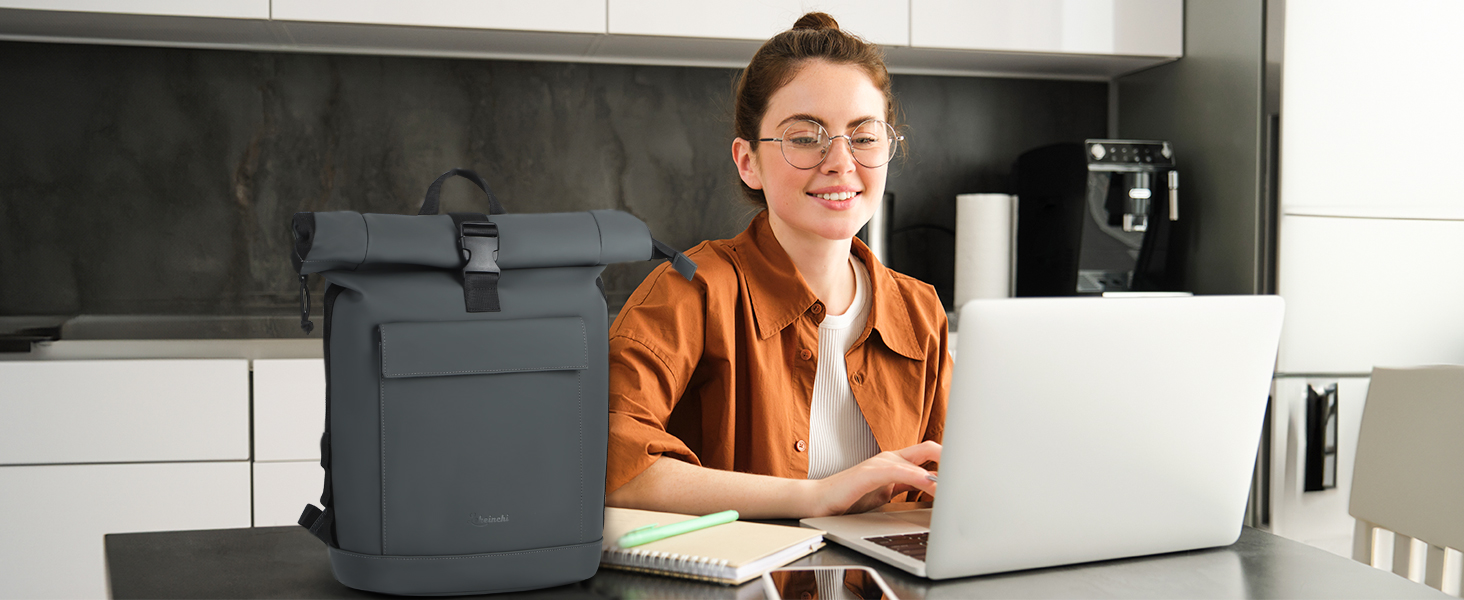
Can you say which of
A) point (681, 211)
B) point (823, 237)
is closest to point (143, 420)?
point (681, 211)

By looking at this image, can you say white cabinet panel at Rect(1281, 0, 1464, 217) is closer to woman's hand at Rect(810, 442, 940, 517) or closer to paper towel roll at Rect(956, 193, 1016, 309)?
paper towel roll at Rect(956, 193, 1016, 309)

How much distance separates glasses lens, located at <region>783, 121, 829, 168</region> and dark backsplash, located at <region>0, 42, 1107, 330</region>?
1.09 metres

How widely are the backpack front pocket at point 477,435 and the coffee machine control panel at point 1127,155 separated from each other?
2.06 m

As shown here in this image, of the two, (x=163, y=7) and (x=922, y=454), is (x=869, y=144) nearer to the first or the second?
(x=922, y=454)

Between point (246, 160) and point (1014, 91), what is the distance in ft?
6.82

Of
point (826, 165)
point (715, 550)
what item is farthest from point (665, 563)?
point (826, 165)

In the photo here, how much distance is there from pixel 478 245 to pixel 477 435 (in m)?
0.13

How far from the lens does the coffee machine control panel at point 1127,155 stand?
2541mm

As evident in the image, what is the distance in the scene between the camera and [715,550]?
0.79 m

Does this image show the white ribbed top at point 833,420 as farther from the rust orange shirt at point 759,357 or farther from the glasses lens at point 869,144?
the glasses lens at point 869,144

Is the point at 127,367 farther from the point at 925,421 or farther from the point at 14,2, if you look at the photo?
the point at 925,421

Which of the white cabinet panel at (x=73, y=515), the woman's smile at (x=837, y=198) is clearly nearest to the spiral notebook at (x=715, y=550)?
the woman's smile at (x=837, y=198)

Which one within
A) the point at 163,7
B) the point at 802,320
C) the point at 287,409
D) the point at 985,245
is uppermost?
the point at 163,7

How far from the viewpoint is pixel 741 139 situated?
139cm
